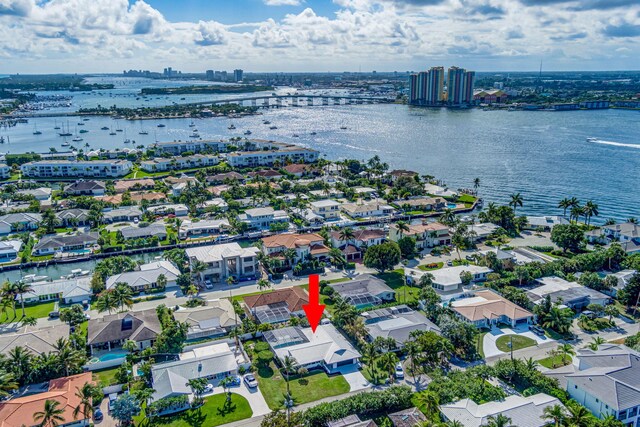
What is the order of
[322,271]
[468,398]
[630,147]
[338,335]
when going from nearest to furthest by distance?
[468,398], [338,335], [322,271], [630,147]

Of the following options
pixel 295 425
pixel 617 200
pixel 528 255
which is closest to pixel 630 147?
pixel 617 200

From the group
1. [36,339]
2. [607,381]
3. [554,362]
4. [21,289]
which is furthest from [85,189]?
[607,381]

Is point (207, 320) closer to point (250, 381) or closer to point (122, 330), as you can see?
point (122, 330)

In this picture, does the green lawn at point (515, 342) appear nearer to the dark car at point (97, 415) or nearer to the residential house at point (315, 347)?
the residential house at point (315, 347)

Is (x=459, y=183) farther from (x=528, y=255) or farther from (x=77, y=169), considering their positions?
(x=77, y=169)

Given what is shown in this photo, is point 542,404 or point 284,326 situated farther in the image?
point 284,326

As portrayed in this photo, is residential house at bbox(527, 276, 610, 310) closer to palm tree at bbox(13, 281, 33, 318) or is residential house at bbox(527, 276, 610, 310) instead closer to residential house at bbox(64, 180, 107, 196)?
palm tree at bbox(13, 281, 33, 318)

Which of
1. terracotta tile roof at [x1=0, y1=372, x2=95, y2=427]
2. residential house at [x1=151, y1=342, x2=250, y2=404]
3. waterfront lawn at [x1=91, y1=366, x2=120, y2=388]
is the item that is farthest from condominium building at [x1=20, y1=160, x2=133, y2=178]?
terracotta tile roof at [x1=0, y1=372, x2=95, y2=427]
